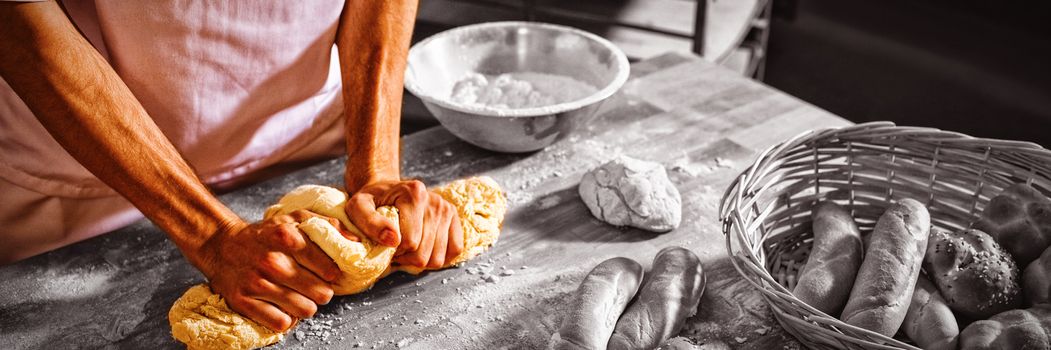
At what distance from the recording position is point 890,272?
1045 mm

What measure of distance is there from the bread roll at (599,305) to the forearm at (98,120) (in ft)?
1.70

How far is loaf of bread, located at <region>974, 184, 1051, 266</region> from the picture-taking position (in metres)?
1.14

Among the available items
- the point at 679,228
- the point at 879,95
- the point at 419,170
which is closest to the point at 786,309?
the point at 679,228

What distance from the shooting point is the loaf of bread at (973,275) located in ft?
3.50

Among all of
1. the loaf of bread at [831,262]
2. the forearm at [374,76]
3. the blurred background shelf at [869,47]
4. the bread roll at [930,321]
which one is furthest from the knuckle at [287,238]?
the blurred background shelf at [869,47]

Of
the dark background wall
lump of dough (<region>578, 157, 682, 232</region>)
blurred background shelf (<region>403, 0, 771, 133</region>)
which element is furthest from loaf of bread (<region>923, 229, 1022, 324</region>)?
Result: the dark background wall

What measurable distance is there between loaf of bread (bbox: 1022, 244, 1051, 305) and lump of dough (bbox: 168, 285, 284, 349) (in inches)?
42.5

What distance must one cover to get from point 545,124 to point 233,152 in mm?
601

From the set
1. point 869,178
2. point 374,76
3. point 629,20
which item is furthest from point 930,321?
point 629,20

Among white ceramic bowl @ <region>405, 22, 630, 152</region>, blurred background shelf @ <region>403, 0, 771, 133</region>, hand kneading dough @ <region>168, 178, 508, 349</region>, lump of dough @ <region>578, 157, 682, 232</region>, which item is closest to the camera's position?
hand kneading dough @ <region>168, 178, 508, 349</region>

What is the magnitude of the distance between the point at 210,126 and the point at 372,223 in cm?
50

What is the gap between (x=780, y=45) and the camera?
4523 millimetres

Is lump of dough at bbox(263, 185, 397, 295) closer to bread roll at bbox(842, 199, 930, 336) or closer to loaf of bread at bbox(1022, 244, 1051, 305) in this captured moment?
bread roll at bbox(842, 199, 930, 336)

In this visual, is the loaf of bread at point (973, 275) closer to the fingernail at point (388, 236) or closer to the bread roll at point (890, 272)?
the bread roll at point (890, 272)
